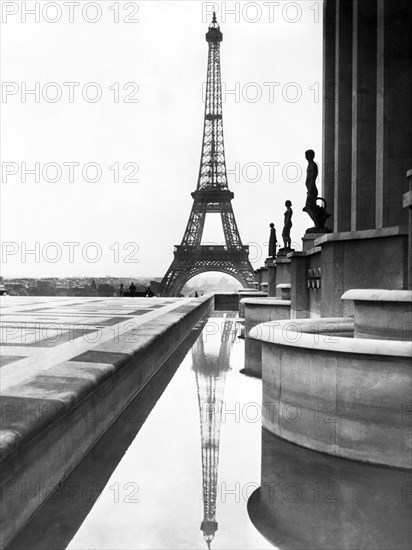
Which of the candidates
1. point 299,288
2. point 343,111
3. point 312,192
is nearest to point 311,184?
point 312,192

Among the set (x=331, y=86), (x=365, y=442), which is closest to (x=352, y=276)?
(x=365, y=442)

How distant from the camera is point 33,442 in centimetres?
298

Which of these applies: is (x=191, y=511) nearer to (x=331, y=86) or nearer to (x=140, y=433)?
(x=140, y=433)

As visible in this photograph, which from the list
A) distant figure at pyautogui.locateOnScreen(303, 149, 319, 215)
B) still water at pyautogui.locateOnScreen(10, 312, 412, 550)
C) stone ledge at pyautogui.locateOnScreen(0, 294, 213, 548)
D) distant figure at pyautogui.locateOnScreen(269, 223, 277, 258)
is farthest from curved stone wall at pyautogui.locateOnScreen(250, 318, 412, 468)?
distant figure at pyautogui.locateOnScreen(269, 223, 277, 258)

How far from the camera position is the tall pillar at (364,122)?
15.2 meters

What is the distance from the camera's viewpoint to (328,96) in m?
20.7

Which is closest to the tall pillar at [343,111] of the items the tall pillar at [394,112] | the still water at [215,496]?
the tall pillar at [394,112]

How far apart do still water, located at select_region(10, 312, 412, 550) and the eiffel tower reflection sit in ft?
0.06

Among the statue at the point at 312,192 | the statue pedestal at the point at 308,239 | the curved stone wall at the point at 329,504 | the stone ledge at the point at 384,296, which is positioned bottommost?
the curved stone wall at the point at 329,504

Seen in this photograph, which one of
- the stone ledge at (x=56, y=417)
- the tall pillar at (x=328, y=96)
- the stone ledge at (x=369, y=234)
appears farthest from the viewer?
the tall pillar at (x=328, y=96)

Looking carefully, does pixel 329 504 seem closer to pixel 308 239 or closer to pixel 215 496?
pixel 215 496

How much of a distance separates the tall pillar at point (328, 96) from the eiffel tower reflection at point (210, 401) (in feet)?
32.3

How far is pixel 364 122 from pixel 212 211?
147 feet

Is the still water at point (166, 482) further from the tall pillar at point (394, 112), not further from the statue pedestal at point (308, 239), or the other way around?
the tall pillar at point (394, 112)
